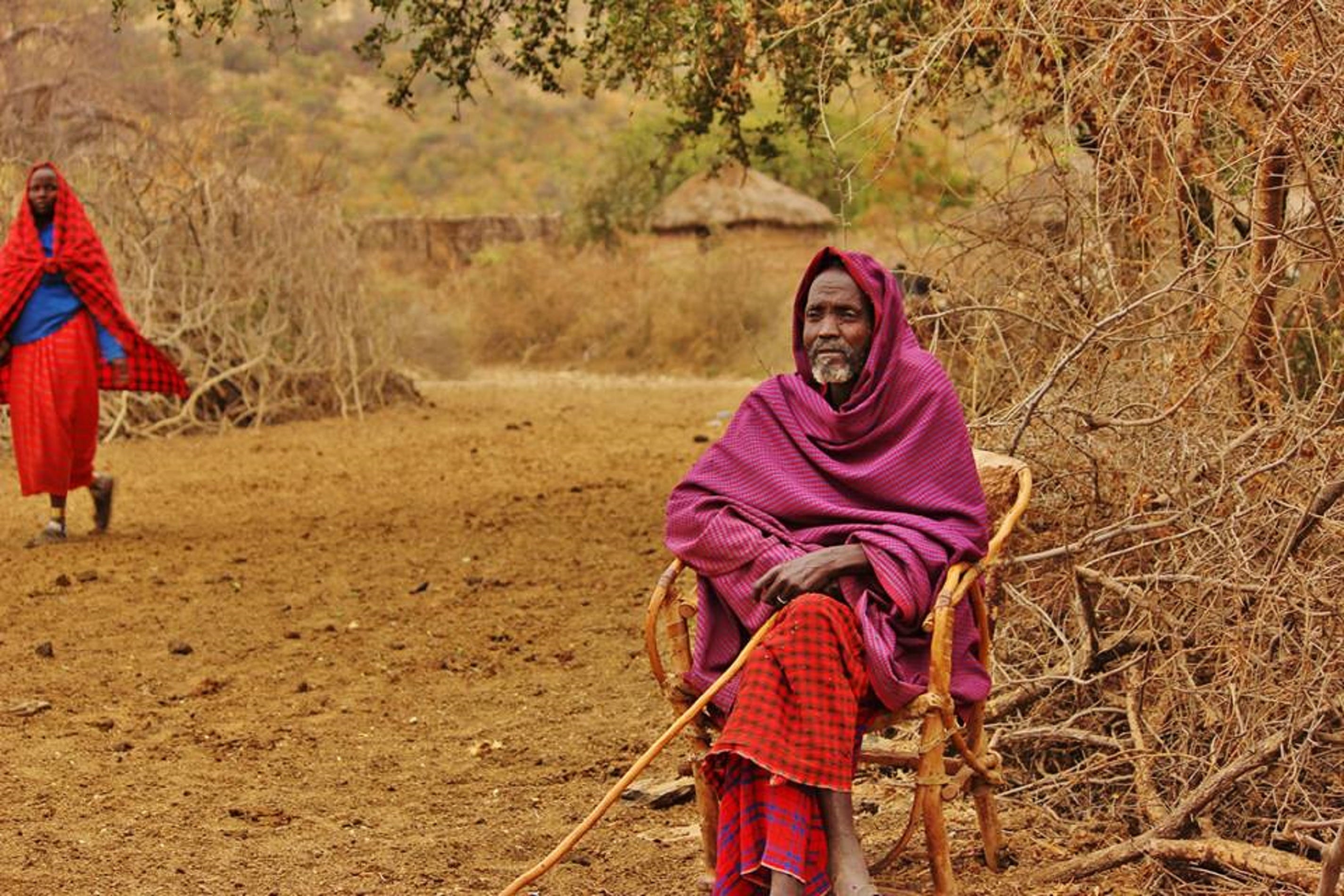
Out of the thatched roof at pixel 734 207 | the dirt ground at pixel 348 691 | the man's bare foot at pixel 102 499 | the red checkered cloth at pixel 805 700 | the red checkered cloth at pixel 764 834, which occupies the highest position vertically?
the thatched roof at pixel 734 207

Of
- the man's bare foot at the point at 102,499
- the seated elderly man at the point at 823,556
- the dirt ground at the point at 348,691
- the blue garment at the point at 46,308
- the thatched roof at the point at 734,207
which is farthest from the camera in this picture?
the thatched roof at the point at 734,207

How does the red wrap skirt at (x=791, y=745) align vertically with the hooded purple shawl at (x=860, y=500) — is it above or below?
below

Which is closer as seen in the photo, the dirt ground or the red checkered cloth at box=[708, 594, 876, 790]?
the red checkered cloth at box=[708, 594, 876, 790]

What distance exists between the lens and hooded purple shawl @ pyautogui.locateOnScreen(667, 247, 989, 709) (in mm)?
3705

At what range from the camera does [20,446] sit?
27.1 ft

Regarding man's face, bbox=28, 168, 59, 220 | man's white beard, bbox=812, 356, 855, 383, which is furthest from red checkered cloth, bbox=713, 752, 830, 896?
man's face, bbox=28, 168, 59, 220

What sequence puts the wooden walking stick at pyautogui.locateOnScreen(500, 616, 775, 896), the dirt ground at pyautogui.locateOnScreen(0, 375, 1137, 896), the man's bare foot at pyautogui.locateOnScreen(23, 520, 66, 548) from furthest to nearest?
the man's bare foot at pyautogui.locateOnScreen(23, 520, 66, 548), the dirt ground at pyautogui.locateOnScreen(0, 375, 1137, 896), the wooden walking stick at pyautogui.locateOnScreen(500, 616, 775, 896)

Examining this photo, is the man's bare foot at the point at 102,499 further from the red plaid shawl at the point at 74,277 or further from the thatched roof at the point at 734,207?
the thatched roof at the point at 734,207

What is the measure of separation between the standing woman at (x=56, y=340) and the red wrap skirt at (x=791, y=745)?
18.2 feet

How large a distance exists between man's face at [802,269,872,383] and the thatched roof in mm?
16581

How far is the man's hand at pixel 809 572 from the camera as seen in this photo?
3.69 metres

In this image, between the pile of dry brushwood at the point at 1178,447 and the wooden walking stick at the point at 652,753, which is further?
the pile of dry brushwood at the point at 1178,447

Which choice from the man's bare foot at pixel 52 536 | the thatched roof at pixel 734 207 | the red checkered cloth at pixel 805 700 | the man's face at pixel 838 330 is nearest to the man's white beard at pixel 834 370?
the man's face at pixel 838 330

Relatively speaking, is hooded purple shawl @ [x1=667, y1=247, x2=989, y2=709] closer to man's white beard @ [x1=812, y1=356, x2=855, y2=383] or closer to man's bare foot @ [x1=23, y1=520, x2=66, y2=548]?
man's white beard @ [x1=812, y1=356, x2=855, y2=383]
